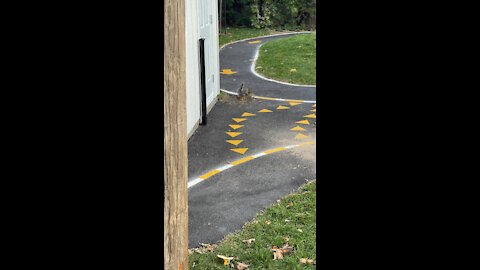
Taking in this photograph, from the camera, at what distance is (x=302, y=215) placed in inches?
227

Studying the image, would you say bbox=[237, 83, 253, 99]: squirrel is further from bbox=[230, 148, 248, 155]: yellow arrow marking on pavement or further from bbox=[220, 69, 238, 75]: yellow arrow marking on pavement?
bbox=[230, 148, 248, 155]: yellow arrow marking on pavement

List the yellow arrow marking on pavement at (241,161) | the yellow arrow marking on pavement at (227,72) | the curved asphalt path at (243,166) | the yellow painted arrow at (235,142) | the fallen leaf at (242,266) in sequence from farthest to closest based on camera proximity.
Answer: the yellow arrow marking on pavement at (227,72)
the yellow painted arrow at (235,142)
the yellow arrow marking on pavement at (241,161)
the curved asphalt path at (243,166)
the fallen leaf at (242,266)

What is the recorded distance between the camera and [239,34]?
24.0 metres

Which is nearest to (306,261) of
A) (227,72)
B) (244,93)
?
(244,93)

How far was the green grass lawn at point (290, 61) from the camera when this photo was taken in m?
14.2

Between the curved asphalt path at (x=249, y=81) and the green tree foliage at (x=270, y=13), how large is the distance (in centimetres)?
743

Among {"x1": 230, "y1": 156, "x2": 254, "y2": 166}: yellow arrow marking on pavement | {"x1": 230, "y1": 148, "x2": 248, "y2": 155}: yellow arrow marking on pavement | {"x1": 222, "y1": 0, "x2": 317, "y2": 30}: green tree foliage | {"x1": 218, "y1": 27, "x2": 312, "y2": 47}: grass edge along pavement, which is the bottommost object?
{"x1": 230, "y1": 156, "x2": 254, "y2": 166}: yellow arrow marking on pavement

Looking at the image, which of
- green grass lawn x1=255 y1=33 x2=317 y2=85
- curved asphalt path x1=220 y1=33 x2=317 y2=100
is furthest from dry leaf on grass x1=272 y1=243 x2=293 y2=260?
green grass lawn x1=255 y1=33 x2=317 y2=85

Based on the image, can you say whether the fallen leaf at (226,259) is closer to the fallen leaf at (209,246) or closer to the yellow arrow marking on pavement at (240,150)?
the fallen leaf at (209,246)

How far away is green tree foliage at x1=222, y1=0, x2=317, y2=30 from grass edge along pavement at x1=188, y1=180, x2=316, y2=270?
2080 centimetres

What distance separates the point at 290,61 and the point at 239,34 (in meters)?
8.03

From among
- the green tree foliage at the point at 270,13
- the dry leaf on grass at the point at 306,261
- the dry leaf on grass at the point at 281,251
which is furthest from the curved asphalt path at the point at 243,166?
the green tree foliage at the point at 270,13

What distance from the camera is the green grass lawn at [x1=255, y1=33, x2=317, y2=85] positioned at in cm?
1416
